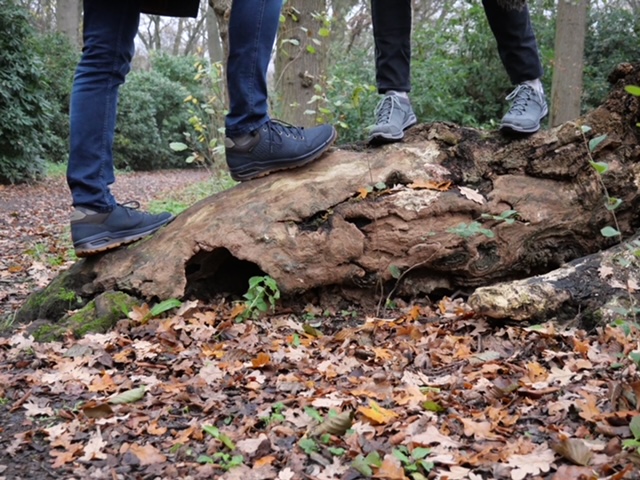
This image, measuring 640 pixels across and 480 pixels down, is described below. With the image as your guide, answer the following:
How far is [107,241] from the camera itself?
333 centimetres

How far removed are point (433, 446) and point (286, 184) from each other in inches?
72.8

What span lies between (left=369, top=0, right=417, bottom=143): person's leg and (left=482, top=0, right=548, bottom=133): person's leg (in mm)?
474

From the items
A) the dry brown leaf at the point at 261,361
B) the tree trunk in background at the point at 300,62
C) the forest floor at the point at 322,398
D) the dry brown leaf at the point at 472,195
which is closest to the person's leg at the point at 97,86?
the forest floor at the point at 322,398

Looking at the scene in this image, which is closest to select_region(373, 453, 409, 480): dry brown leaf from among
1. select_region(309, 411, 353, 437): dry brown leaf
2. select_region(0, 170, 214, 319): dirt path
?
select_region(309, 411, 353, 437): dry brown leaf

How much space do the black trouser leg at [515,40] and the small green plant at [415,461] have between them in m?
2.50

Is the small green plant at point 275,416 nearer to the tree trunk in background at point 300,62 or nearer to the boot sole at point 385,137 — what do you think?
the boot sole at point 385,137

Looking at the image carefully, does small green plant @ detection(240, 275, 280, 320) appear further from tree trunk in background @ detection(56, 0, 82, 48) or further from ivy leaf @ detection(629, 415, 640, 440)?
tree trunk in background @ detection(56, 0, 82, 48)

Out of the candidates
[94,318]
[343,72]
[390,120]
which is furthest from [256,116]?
[343,72]

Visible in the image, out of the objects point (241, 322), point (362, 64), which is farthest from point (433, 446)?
point (362, 64)

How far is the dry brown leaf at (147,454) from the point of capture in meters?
2.05

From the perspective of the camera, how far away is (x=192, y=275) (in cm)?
355

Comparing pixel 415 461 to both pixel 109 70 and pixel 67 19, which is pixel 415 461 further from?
pixel 67 19

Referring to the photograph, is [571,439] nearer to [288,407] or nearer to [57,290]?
[288,407]

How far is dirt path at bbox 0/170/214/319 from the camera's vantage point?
4692mm
